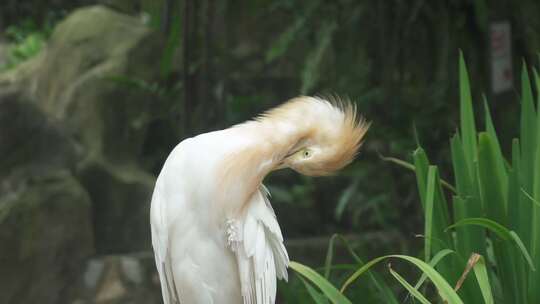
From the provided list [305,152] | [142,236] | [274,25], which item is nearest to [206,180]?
[305,152]

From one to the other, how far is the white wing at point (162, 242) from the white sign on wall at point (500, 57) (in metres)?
2.29

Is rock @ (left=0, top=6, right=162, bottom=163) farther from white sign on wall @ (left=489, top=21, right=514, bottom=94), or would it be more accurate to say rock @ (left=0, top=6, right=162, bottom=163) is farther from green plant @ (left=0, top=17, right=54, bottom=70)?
green plant @ (left=0, top=17, right=54, bottom=70)

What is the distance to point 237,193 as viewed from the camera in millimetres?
1959

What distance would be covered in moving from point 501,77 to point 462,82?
1.95 meters

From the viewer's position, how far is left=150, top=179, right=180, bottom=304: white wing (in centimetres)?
203

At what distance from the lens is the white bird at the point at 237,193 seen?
196 cm

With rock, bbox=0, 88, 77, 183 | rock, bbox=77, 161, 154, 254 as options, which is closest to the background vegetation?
rock, bbox=77, 161, 154, 254

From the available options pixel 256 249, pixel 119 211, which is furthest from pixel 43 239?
pixel 256 249

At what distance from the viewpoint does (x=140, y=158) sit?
5555mm

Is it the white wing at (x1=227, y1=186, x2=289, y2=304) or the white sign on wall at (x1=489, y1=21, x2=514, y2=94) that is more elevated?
the white sign on wall at (x1=489, y1=21, x2=514, y2=94)

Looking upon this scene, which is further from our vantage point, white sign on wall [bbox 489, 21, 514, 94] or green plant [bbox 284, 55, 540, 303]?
white sign on wall [bbox 489, 21, 514, 94]

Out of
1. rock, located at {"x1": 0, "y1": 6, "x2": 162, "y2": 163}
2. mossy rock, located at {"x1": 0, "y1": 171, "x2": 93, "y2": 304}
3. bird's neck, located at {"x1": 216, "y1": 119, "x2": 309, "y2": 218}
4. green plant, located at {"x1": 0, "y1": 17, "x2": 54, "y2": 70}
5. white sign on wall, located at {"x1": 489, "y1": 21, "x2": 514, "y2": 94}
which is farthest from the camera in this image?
green plant, located at {"x1": 0, "y1": 17, "x2": 54, "y2": 70}

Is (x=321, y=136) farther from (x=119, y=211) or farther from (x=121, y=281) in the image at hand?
(x=119, y=211)

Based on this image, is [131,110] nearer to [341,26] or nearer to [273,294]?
[341,26]
